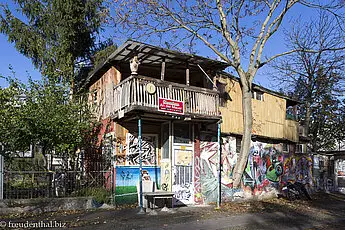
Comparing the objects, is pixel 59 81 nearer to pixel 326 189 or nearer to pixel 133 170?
pixel 133 170

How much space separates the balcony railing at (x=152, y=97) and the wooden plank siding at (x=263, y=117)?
5.98ft

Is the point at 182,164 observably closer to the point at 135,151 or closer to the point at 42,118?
the point at 135,151

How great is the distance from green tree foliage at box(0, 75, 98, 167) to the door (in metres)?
3.94

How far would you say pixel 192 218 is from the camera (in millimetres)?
11242

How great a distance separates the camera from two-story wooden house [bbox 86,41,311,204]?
514 inches

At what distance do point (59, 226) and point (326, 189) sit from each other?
59.0 feet

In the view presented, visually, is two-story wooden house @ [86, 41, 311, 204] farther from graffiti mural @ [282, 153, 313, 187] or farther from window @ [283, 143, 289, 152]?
window @ [283, 143, 289, 152]

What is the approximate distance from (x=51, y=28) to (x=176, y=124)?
9990 millimetres

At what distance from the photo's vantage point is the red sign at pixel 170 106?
1288 centimetres

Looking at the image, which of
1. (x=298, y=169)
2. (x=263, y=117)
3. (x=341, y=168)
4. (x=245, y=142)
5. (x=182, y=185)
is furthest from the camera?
(x=341, y=168)

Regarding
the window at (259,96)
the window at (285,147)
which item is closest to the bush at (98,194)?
the window at (259,96)

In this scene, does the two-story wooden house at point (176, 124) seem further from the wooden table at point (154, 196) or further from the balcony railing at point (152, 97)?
the wooden table at point (154, 196)

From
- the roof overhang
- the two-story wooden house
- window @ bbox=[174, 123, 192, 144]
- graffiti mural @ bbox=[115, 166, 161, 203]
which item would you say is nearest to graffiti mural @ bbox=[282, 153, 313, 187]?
the two-story wooden house

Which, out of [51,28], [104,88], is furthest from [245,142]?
[51,28]
